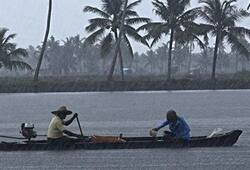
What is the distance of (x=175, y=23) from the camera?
199 ft

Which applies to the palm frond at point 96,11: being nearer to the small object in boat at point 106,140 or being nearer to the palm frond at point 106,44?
the palm frond at point 106,44

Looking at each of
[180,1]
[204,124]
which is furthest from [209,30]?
[204,124]

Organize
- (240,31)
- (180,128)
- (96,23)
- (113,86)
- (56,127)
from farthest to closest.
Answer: (240,31) → (96,23) → (113,86) → (56,127) → (180,128)

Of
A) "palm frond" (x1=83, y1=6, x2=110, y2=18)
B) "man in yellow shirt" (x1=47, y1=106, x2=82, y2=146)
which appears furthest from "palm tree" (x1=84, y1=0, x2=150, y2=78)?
"man in yellow shirt" (x1=47, y1=106, x2=82, y2=146)

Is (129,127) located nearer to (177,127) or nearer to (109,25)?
(177,127)

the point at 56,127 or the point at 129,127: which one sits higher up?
the point at 56,127

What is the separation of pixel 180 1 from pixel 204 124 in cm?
3293

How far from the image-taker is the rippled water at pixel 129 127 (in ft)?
57.0

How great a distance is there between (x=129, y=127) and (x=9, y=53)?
35.0 meters

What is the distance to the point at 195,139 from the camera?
63.1ft

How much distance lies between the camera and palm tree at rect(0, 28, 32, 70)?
5989cm

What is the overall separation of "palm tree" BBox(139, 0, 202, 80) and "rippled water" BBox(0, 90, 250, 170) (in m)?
6.55

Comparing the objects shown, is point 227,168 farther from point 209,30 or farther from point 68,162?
point 209,30

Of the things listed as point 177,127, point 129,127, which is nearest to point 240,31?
point 129,127
